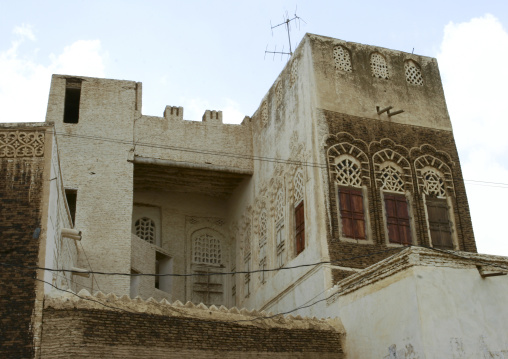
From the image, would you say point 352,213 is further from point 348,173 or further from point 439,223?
point 439,223

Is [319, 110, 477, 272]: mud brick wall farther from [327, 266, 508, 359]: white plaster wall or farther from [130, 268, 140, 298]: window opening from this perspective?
[130, 268, 140, 298]: window opening

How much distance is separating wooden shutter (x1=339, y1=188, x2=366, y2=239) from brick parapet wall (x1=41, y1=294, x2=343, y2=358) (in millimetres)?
2445

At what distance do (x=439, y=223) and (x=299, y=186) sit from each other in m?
3.14

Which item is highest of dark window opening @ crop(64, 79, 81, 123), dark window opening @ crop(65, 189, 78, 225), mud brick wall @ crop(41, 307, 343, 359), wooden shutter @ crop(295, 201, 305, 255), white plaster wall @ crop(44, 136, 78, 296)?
dark window opening @ crop(64, 79, 81, 123)

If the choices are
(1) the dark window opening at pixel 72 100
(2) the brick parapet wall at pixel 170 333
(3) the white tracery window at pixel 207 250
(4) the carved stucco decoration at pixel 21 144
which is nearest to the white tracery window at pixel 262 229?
(3) the white tracery window at pixel 207 250

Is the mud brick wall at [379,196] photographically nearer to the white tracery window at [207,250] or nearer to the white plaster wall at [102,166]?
the white plaster wall at [102,166]

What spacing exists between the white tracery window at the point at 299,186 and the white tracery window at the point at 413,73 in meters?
3.79

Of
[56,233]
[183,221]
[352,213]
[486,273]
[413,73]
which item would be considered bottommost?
[486,273]

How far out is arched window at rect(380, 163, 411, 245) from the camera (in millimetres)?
14742

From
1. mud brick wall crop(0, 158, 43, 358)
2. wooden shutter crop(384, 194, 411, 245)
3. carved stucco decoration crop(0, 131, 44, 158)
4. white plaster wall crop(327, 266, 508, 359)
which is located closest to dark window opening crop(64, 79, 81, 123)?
carved stucco decoration crop(0, 131, 44, 158)

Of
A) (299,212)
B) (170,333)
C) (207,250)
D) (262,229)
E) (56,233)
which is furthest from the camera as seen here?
(207,250)

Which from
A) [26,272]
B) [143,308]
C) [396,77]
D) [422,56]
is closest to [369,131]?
[396,77]

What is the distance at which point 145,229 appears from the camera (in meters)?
19.3

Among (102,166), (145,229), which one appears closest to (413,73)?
(102,166)
